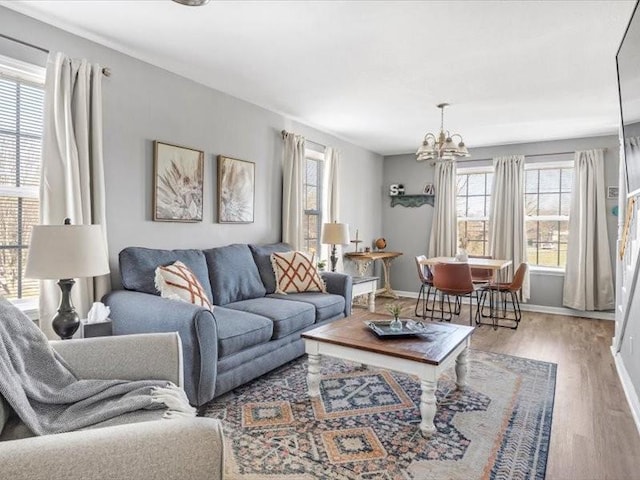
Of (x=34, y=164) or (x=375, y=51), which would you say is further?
(x=375, y=51)

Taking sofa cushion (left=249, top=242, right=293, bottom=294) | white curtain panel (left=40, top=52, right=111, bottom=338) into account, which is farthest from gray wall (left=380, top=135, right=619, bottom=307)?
white curtain panel (left=40, top=52, right=111, bottom=338)

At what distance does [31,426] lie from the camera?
1.31 meters

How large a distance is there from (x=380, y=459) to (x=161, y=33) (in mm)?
2895

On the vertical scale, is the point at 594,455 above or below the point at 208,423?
below

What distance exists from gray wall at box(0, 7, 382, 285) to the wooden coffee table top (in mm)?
1564

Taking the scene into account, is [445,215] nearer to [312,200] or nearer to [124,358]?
[312,200]

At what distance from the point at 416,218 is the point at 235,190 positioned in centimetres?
364

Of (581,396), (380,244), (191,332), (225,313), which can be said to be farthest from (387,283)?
(191,332)

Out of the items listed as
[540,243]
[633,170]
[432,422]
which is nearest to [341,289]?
[432,422]

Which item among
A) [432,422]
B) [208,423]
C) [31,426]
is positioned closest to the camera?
[208,423]

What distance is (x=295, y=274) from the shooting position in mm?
3930

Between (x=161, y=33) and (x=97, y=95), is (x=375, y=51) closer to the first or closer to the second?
(x=161, y=33)

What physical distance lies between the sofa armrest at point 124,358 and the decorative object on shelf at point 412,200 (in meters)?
5.44

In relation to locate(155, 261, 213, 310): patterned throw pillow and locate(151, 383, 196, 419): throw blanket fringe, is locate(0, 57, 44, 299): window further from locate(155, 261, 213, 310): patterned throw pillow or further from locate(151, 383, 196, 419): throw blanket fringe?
locate(151, 383, 196, 419): throw blanket fringe
